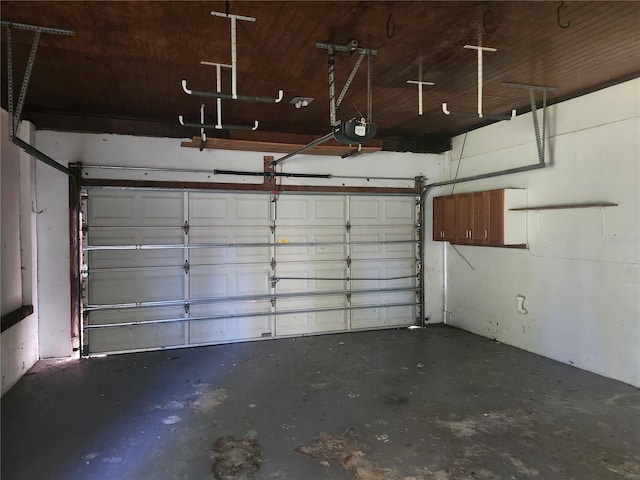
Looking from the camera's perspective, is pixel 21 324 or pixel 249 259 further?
pixel 249 259

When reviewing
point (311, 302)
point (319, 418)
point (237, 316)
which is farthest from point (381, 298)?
point (319, 418)

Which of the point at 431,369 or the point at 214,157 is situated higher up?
the point at 214,157

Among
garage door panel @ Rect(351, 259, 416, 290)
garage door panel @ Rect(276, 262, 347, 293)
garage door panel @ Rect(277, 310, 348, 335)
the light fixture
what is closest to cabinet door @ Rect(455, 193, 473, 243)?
garage door panel @ Rect(351, 259, 416, 290)

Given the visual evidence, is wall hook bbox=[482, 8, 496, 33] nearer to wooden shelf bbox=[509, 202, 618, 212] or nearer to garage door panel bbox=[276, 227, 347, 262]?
wooden shelf bbox=[509, 202, 618, 212]

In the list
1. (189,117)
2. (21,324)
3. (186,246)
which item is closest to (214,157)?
(189,117)

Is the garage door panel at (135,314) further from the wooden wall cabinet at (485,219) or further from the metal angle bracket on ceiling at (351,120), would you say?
the wooden wall cabinet at (485,219)

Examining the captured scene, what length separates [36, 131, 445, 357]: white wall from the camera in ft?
15.2

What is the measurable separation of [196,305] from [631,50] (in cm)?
497

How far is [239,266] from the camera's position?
538 centimetres

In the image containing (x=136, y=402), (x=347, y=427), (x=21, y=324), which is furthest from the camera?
(x=21, y=324)

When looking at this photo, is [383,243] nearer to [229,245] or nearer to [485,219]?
[485,219]

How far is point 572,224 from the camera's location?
170 inches

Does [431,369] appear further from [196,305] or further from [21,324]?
[21,324]

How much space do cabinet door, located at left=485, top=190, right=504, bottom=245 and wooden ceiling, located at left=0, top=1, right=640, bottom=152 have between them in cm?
99
